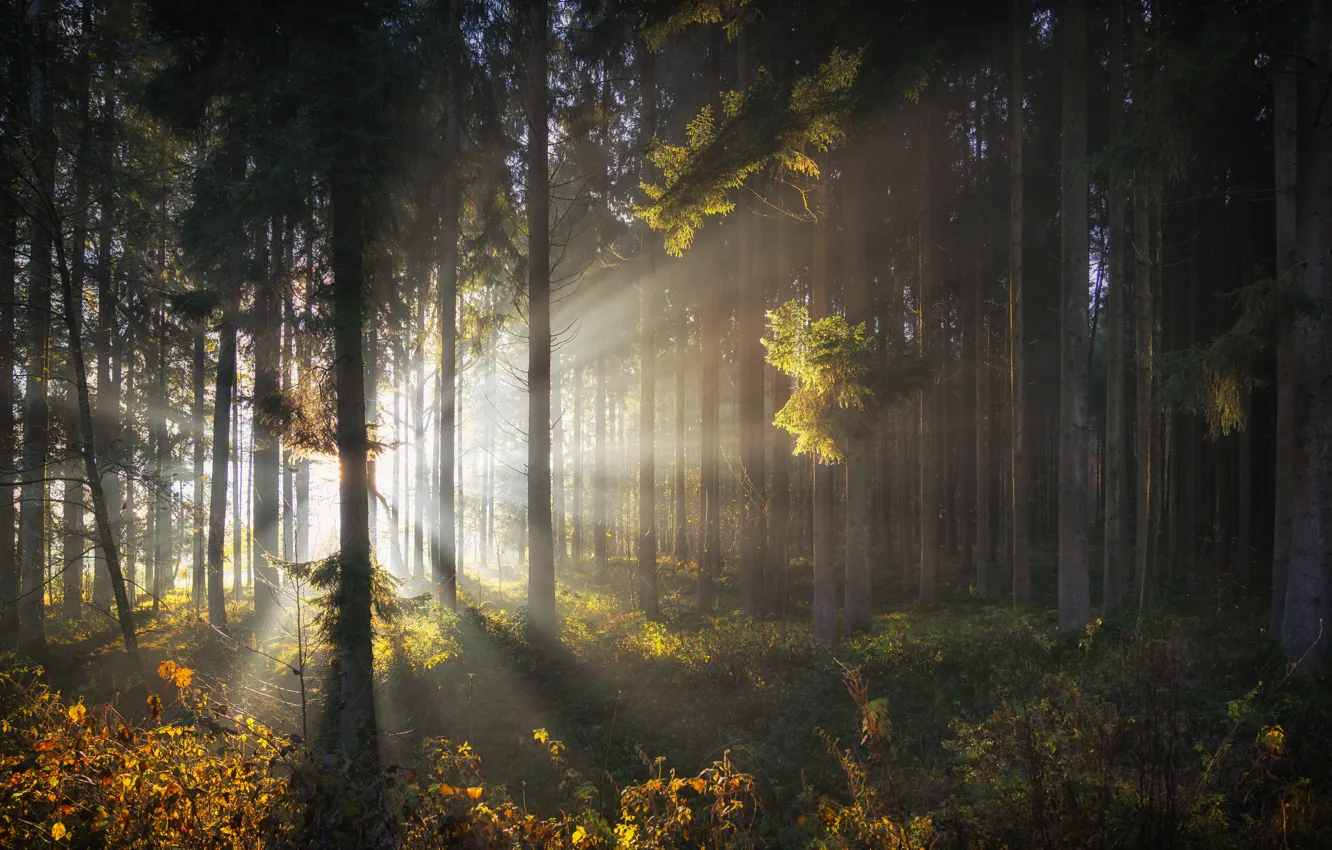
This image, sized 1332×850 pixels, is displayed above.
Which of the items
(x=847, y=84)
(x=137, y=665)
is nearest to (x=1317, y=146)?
(x=847, y=84)

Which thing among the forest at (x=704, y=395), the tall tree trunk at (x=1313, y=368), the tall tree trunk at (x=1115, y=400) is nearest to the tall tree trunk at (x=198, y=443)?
the forest at (x=704, y=395)

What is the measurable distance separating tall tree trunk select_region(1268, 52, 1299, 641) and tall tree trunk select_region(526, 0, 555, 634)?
436 inches

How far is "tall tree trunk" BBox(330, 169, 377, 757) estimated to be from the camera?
785cm

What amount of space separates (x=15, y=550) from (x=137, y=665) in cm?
573

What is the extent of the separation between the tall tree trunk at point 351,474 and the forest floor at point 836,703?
82cm

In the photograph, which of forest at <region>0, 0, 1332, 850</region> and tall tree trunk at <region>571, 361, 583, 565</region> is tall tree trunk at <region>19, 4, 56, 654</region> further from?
tall tree trunk at <region>571, 361, 583, 565</region>

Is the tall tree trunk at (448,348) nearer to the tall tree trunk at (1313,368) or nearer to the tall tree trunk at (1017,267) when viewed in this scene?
the tall tree trunk at (1017,267)

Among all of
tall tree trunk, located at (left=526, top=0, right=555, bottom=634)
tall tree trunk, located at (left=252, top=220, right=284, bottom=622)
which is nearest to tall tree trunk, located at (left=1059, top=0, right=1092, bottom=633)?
tall tree trunk, located at (left=526, top=0, right=555, bottom=634)

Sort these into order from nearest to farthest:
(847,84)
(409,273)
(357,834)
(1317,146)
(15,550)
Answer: (357,834)
(1317,146)
(847,84)
(15,550)
(409,273)

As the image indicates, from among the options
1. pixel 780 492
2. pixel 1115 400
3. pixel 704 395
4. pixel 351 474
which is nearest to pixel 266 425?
pixel 351 474

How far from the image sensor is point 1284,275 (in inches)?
308

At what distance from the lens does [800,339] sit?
10.4 m

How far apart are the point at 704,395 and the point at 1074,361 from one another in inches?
319

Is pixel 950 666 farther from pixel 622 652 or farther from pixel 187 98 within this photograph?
pixel 187 98
